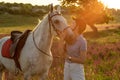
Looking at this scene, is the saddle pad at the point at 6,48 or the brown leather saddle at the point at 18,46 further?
the saddle pad at the point at 6,48

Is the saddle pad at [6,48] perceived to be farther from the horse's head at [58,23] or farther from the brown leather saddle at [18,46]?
the horse's head at [58,23]

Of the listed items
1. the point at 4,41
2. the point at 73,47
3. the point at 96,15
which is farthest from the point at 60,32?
the point at 96,15

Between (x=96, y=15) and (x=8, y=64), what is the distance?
153ft

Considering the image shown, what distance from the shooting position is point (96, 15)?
5681 cm

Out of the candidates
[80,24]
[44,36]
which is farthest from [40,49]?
[80,24]

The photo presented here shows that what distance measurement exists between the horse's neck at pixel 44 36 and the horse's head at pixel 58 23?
1.09ft

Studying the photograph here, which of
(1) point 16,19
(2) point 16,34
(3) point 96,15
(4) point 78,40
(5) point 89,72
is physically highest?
(4) point 78,40

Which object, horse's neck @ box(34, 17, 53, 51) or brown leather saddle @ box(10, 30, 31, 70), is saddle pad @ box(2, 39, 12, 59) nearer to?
brown leather saddle @ box(10, 30, 31, 70)

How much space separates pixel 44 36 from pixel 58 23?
863 mm

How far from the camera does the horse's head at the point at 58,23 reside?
8328 mm

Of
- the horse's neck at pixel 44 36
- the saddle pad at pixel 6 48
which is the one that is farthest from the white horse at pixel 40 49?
the saddle pad at pixel 6 48

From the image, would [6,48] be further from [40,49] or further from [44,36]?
[44,36]

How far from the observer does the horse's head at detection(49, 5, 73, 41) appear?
8.33 metres

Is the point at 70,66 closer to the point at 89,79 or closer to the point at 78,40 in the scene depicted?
the point at 78,40
